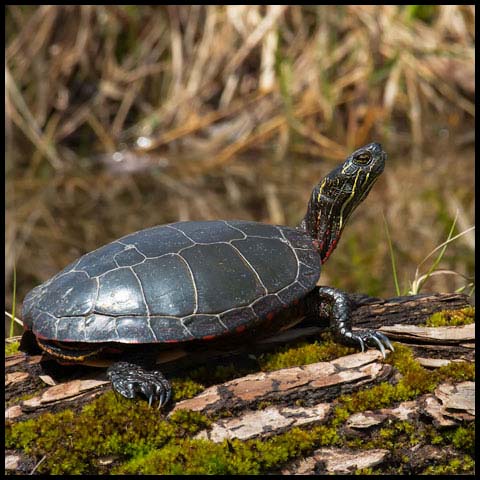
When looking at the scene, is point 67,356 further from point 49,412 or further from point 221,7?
point 221,7

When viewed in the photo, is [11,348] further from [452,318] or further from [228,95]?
[228,95]

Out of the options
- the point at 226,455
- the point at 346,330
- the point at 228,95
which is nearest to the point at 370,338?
the point at 346,330

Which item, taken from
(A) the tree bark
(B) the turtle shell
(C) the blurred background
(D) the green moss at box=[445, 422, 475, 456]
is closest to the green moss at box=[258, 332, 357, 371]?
(A) the tree bark

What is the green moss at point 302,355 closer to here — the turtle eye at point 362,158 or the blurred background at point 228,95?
the turtle eye at point 362,158

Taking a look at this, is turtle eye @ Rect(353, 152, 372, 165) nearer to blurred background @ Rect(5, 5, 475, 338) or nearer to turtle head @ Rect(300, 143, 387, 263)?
turtle head @ Rect(300, 143, 387, 263)

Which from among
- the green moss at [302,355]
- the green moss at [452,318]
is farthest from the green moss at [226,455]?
the green moss at [452,318]

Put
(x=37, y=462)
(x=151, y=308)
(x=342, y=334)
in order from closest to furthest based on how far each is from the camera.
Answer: (x=37, y=462)
(x=151, y=308)
(x=342, y=334)

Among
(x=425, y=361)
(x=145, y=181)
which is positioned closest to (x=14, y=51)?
(x=145, y=181)
